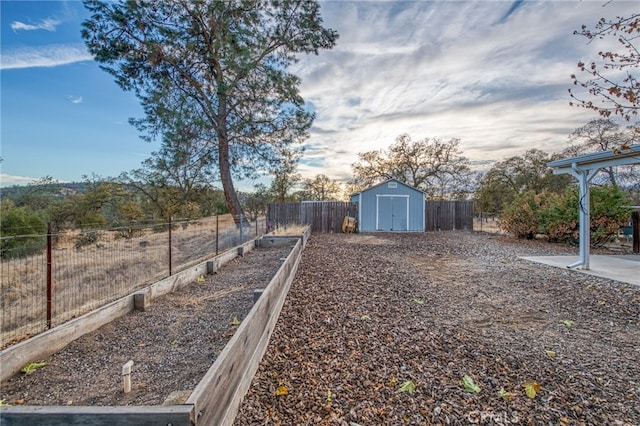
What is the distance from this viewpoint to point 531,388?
214 cm

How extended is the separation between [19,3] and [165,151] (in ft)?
24.4

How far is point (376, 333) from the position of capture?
312 centimetres

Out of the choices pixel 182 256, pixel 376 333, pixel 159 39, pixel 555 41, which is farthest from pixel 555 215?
pixel 159 39

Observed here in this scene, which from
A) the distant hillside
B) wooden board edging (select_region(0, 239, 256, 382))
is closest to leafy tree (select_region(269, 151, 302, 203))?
the distant hillside

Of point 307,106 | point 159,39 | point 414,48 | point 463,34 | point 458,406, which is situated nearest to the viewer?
point 458,406

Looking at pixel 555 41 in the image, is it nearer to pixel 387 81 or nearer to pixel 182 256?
pixel 387 81

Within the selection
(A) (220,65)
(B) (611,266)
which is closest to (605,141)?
(B) (611,266)


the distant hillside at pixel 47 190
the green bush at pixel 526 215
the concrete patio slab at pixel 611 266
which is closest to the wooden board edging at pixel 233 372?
the concrete patio slab at pixel 611 266

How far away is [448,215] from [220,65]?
13.3 metres

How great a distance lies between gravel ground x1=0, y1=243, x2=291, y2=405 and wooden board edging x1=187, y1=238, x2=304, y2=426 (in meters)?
0.35

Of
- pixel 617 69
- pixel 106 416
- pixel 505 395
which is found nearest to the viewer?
pixel 106 416

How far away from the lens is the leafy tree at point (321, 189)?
27938 mm

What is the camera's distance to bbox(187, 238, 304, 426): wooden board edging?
1.44 metres

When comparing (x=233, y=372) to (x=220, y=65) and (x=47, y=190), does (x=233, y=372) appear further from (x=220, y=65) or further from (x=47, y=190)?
(x=47, y=190)
